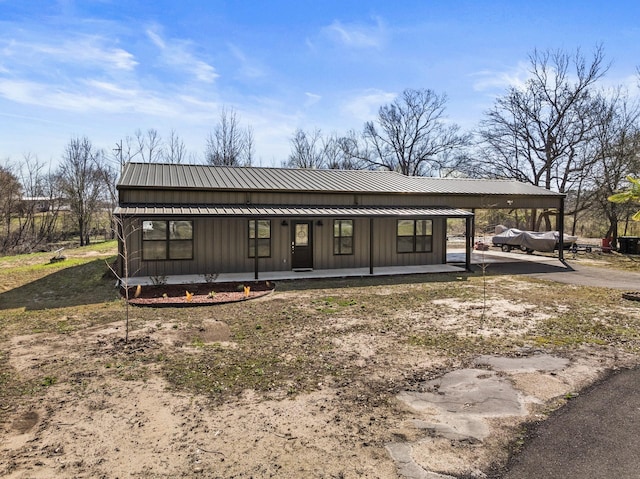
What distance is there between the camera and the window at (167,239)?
1329 cm

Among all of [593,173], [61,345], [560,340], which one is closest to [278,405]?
[61,345]

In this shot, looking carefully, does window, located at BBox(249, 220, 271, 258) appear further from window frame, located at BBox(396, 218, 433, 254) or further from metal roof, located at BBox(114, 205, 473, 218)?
window frame, located at BBox(396, 218, 433, 254)

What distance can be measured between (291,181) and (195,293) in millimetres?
6532

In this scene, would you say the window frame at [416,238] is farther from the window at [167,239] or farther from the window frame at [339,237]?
the window at [167,239]

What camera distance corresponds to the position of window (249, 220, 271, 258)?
14398mm

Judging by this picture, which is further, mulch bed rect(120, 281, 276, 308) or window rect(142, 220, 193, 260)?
window rect(142, 220, 193, 260)

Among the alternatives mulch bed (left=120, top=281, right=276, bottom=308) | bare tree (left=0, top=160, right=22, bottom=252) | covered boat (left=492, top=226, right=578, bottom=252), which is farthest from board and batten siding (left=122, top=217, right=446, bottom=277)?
bare tree (left=0, top=160, right=22, bottom=252)

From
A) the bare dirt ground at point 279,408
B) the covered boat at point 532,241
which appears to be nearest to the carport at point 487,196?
the covered boat at point 532,241

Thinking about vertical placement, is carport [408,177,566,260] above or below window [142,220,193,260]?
above

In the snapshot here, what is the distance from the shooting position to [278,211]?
44.3 feet

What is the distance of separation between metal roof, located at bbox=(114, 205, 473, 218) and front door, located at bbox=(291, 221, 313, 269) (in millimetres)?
843

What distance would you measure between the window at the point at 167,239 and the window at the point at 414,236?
811 cm

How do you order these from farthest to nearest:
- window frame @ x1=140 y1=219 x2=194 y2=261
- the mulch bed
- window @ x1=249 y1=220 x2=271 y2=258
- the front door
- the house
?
the front door → window @ x1=249 y1=220 x2=271 y2=258 → window frame @ x1=140 y1=219 x2=194 y2=261 → the house → the mulch bed

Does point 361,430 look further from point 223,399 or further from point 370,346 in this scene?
point 370,346
